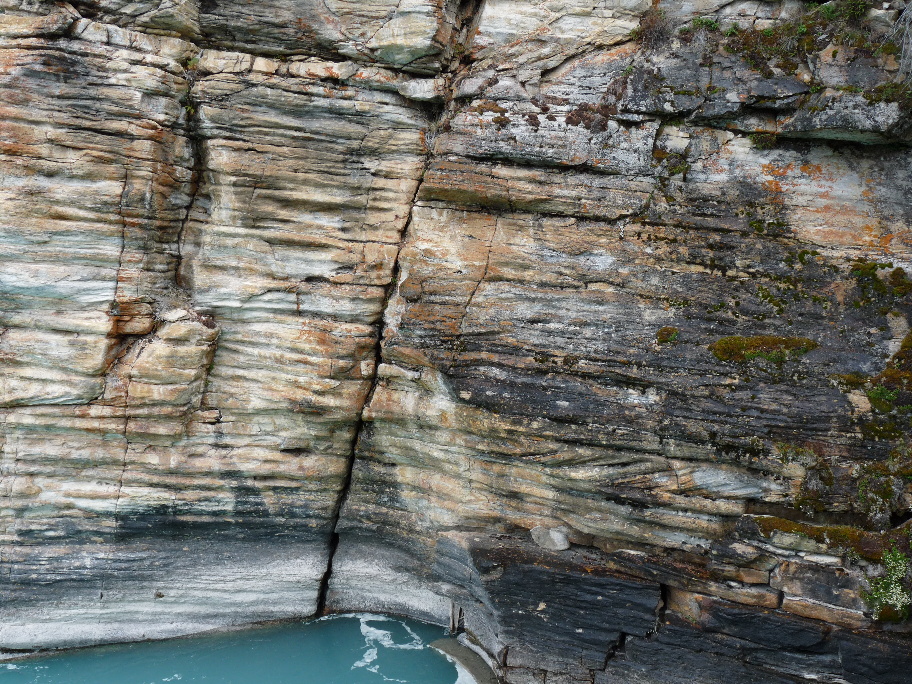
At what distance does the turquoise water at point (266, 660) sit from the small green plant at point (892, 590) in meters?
6.94

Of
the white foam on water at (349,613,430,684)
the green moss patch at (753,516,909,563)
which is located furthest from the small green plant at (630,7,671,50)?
the white foam on water at (349,613,430,684)

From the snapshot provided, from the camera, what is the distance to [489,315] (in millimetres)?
9945

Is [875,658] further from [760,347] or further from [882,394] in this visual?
[760,347]

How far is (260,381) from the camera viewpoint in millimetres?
10703

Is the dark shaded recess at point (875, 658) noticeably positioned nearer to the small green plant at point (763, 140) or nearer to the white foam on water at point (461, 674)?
the white foam on water at point (461, 674)

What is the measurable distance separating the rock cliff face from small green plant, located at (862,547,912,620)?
4 centimetres

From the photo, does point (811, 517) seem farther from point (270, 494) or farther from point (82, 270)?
point (82, 270)

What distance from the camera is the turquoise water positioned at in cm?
1065

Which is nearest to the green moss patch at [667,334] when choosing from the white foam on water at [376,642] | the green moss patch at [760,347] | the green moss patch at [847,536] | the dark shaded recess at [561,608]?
the green moss patch at [760,347]

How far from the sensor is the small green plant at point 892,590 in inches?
324

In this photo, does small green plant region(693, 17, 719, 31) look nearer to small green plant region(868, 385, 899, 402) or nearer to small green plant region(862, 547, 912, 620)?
small green plant region(868, 385, 899, 402)

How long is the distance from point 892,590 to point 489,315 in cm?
704

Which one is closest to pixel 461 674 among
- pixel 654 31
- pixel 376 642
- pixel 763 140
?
pixel 376 642

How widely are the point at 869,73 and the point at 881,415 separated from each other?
5.17 metres
